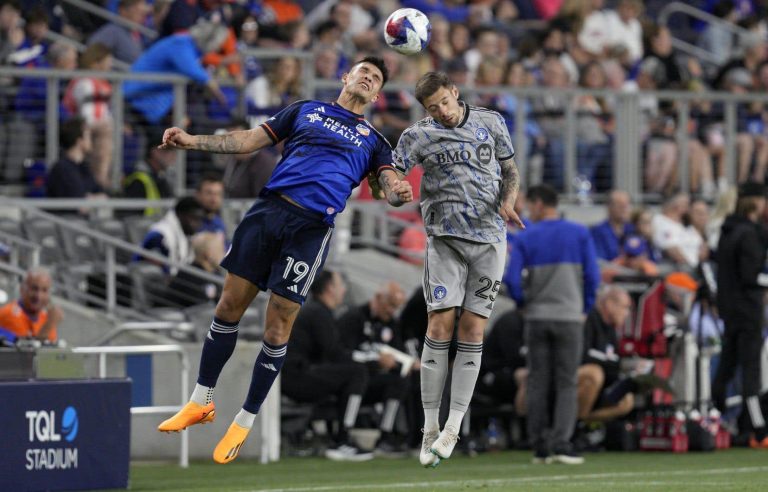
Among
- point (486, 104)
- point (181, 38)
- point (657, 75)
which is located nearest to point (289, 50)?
point (181, 38)

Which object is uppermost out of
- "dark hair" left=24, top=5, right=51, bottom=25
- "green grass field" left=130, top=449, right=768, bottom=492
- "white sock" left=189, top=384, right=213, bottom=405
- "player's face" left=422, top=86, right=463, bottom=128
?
"dark hair" left=24, top=5, right=51, bottom=25

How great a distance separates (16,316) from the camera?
13.9 m

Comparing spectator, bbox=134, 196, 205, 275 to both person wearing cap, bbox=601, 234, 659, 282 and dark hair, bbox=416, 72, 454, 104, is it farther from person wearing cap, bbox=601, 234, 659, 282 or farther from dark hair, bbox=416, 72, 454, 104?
dark hair, bbox=416, 72, 454, 104

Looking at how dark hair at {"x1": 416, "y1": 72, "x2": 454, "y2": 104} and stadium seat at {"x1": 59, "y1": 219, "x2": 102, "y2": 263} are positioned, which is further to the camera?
stadium seat at {"x1": 59, "y1": 219, "x2": 102, "y2": 263}

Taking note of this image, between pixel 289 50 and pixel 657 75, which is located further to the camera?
pixel 657 75

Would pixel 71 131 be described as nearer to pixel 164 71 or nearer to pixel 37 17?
pixel 164 71

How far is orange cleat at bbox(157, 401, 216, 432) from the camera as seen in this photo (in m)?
10.5

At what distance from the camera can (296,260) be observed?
10422mm

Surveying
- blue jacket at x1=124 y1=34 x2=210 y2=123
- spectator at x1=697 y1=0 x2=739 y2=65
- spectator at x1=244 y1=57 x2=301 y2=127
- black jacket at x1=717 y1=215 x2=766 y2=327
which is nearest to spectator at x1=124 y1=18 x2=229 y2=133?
blue jacket at x1=124 y1=34 x2=210 y2=123

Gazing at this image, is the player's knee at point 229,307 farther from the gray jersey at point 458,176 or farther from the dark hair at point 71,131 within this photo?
the dark hair at point 71,131

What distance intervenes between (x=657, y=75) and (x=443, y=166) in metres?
12.3

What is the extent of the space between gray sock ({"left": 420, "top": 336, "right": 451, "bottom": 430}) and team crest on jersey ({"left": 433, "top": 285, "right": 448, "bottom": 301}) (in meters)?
0.32

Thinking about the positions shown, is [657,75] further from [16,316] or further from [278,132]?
[278,132]

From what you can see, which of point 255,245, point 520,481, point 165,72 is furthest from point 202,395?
point 165,72
